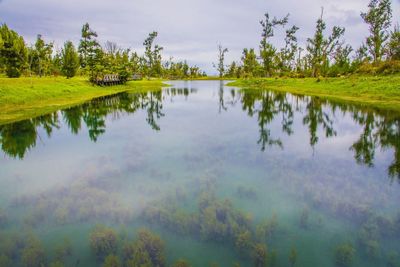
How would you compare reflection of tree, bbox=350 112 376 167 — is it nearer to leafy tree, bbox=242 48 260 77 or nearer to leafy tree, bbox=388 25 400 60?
leafy tree, bbox=388 25 400 60

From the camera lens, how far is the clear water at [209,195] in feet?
17.5

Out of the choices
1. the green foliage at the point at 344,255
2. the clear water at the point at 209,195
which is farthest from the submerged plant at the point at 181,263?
the green foliage at the point at 344,255

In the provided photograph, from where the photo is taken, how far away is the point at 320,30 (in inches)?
2126

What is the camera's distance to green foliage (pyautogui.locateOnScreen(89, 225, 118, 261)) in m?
5.30

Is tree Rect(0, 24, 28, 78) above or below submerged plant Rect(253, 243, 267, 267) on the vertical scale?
above

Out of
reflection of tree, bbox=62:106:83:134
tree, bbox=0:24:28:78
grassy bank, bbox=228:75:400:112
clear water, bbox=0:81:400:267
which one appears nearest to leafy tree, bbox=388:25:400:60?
grassy bank, bbox=228:75:400:112

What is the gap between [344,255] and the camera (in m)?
5.11

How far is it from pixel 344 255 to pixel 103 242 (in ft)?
15.0

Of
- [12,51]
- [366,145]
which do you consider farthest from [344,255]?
[12,51]

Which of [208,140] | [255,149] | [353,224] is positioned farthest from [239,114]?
[353,224]

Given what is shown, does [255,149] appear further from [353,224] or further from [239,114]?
[239,114]

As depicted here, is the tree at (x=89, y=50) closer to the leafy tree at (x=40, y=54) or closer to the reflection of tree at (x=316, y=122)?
the leafy tree at (x=40, y=54)

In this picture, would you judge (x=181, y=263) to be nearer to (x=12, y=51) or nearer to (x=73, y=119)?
(x=73, y=119)

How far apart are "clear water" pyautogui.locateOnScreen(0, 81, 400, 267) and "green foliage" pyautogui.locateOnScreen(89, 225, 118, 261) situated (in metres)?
0.05
